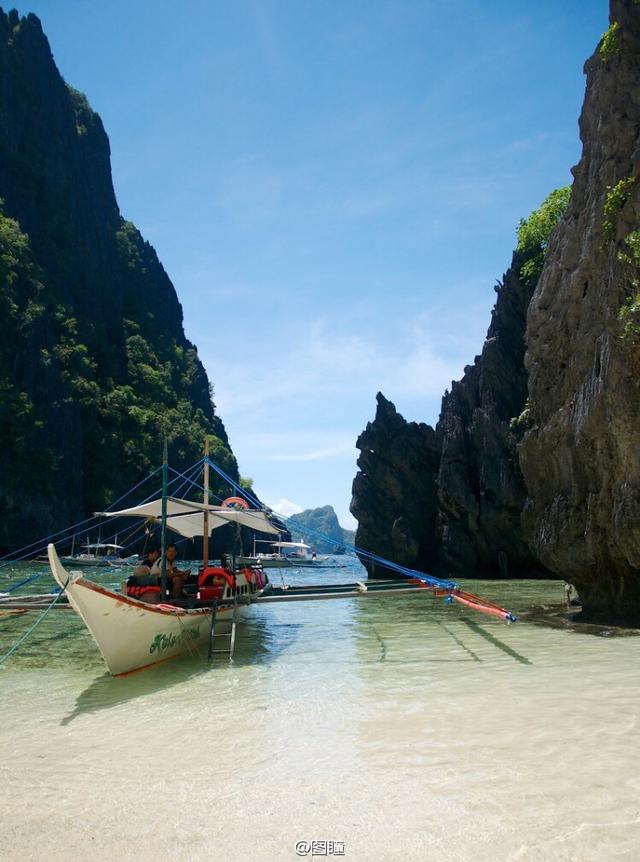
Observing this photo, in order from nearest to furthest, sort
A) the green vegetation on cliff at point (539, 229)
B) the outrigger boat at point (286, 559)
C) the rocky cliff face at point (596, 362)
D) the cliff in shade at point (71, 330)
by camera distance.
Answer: the rocky cliff face at point (596, 362), the outrigger boat at point (286, 559), the green vegetation on cliff at point (539, 229), the cliff in shade at point (71, 330)

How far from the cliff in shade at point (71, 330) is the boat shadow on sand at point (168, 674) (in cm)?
5263

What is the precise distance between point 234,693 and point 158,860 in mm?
5409

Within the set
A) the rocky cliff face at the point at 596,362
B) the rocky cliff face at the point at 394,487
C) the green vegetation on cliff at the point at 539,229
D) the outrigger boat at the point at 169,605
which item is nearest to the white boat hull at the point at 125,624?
the outrigger boat at the point at 169,605

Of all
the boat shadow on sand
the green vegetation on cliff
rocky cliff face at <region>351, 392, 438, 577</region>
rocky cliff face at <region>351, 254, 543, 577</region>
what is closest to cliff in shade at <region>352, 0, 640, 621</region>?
the boat shadow on sand

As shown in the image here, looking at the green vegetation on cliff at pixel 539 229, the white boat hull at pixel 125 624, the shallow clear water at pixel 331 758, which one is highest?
the green vegetation on cliff at pixel 539 229

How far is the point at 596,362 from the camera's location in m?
16.2

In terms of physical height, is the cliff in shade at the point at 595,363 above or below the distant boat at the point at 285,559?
above

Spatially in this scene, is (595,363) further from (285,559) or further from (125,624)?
(285,559)

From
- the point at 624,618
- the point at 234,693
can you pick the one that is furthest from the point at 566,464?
the point at 234,693

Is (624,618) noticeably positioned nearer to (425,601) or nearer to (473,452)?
(425,601)

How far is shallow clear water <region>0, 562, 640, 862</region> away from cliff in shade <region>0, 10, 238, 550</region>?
56.9 metres

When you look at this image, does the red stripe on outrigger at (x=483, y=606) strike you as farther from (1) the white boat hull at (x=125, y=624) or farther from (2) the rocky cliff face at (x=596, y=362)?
(1) the white boat hull at (x=125, y=624)

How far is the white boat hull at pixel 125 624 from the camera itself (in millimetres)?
9797

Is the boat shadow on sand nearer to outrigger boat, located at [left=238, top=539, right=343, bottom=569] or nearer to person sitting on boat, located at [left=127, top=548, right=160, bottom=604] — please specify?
person sitting on boat, located at [left=127, top=548, right=160, bottom=604]
